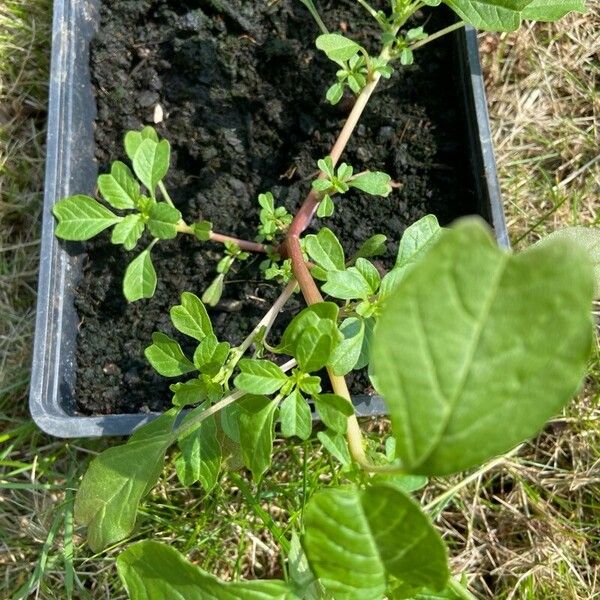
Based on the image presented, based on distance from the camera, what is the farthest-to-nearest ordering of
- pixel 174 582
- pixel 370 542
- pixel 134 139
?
1. pixel 134 139
2. pixel 174 582
3. pixel 370 542

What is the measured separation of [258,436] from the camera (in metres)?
0.92

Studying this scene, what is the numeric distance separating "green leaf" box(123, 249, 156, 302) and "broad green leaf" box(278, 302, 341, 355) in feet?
1.18

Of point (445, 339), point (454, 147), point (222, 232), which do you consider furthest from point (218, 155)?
point (445, 339)

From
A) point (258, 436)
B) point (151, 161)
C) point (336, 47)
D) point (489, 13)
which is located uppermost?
point (489, 13)

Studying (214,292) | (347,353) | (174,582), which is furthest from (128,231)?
(174,582)

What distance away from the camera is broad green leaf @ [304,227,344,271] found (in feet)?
3.31

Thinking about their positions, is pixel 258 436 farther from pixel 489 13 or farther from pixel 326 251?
pixel 489 13

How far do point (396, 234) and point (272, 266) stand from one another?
0.28 m

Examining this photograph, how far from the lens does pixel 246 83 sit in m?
1.42

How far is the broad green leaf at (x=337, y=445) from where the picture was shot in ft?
2.81

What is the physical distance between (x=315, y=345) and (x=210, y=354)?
0.56 ft

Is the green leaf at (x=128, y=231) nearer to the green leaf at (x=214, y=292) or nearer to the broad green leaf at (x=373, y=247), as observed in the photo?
the green leaf at (x=214, y=292)

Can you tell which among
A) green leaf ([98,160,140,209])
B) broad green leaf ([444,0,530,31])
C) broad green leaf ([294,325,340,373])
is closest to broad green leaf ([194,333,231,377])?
broad green leaf ([294,325,340,373])

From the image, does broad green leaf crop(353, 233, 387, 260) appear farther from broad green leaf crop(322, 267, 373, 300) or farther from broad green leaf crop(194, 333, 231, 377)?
broad green leaf crop(194, 333, 231, 377)
